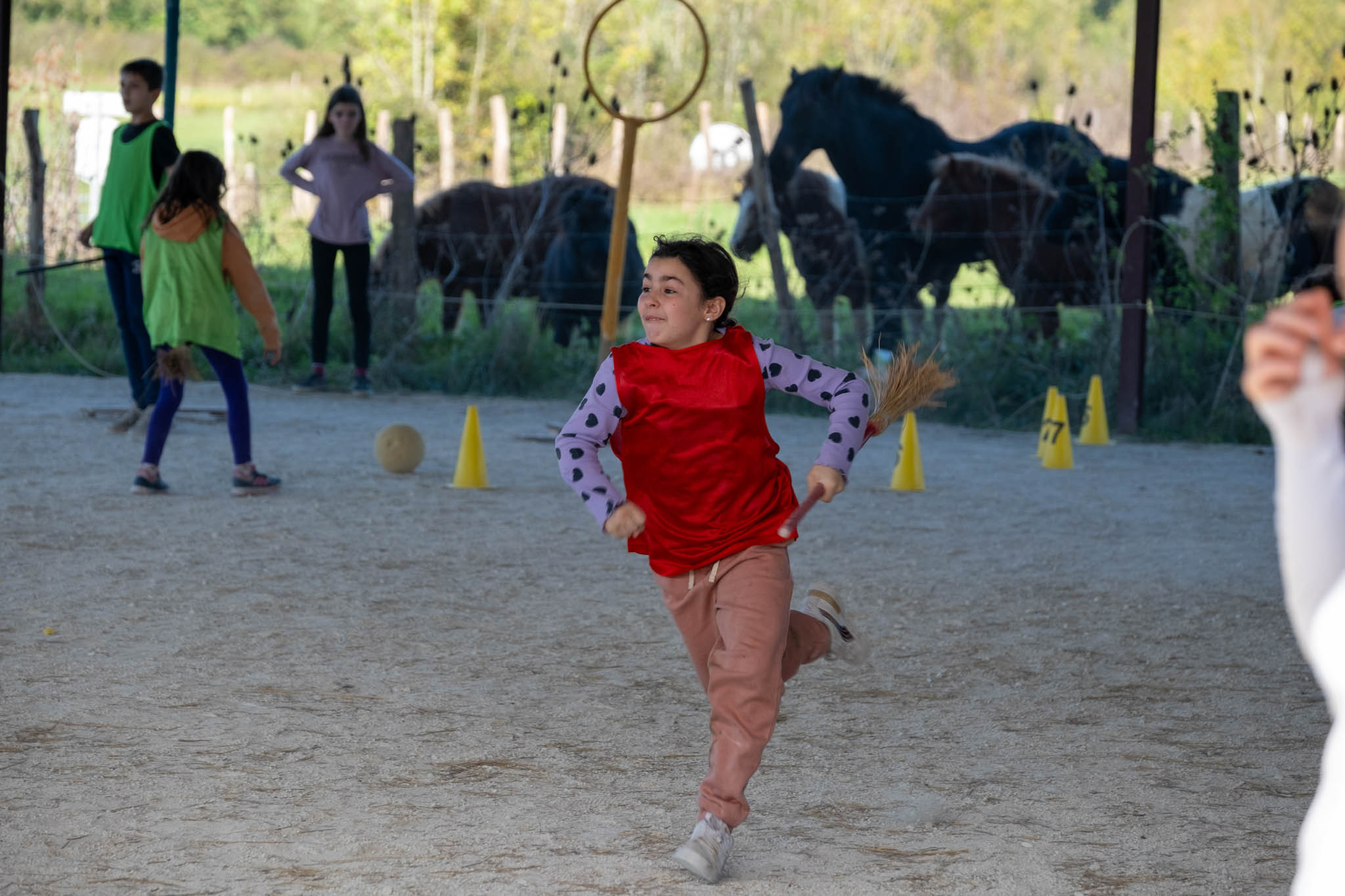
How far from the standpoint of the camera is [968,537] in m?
6.71

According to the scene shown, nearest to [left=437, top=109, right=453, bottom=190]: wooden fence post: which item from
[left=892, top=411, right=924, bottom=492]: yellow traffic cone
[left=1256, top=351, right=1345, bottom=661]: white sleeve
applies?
[left=892, top=411, right=924, bottom=492]: yellow traffic cone

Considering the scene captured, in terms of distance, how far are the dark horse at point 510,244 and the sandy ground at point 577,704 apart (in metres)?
5.27

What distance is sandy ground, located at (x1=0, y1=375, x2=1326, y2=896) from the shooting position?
122 inches

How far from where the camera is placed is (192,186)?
6879 millimetres

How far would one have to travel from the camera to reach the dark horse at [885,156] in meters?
12.1

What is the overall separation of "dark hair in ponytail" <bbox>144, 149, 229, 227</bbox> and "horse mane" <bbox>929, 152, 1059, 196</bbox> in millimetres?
6275

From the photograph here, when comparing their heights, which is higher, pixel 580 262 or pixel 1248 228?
pixel 1248 228

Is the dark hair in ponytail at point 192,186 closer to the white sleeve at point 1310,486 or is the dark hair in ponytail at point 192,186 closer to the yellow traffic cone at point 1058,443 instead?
the yellow traffic cone at point 1058,443

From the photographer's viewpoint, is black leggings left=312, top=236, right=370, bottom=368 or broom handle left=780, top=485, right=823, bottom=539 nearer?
broom handle left=780, top=485, right=823, bottom=539

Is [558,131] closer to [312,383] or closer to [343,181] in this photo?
[312,383]

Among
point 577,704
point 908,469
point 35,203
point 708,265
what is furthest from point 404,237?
point 708,265

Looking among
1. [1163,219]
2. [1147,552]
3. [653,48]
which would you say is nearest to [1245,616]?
[1147,552]

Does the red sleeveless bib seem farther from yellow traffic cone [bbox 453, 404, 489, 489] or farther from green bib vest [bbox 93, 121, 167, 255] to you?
green bib vest [bbox 93, 121, 167, 255]

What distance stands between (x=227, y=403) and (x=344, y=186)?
3.76 meters
